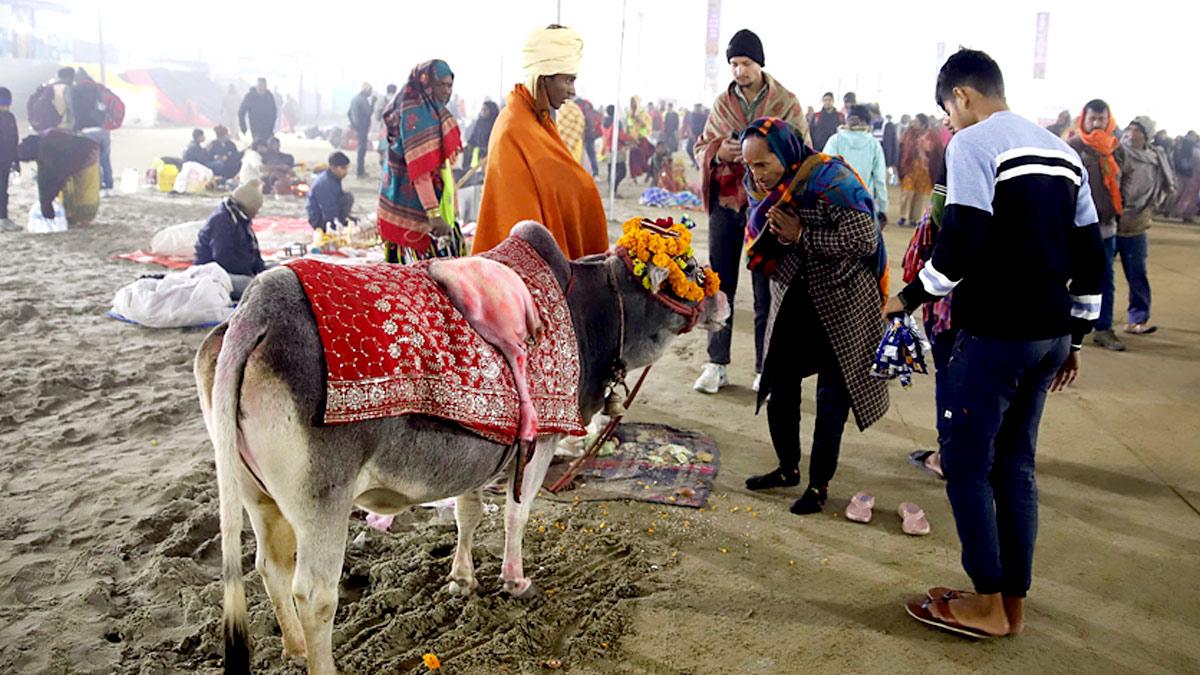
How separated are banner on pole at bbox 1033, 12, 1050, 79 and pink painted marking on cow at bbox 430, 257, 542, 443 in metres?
24.7

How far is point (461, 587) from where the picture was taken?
3.49 metres

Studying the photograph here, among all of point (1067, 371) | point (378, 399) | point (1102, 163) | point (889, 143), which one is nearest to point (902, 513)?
point (1067, 371)

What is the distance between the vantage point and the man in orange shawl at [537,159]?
4.16 metres

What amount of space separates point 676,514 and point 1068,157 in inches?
90.2

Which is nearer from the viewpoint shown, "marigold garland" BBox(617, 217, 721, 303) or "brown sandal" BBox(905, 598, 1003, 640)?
"brown sandal" BBox(905, 598, 1003, 640)

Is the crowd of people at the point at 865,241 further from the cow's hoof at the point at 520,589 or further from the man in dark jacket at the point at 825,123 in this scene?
the man in dark jacket at the point at 825,123

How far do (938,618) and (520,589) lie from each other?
5.26 ft

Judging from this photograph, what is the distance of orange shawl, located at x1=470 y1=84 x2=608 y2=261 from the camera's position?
422cm

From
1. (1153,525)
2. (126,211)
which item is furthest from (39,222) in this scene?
(1153,525)

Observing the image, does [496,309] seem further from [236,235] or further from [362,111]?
[362,111]

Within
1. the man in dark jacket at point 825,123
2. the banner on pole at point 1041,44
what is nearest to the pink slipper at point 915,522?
the man in dark jacket at point 825,123

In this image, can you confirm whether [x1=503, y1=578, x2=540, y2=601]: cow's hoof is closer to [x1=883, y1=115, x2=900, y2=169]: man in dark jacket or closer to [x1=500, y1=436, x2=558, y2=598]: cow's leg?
[x1=500, y1=436, x2=558, y2=598]: cow's leg

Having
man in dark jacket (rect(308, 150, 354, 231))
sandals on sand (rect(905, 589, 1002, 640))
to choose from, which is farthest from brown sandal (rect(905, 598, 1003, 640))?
man in dark jacket (rect(308, 150, 354, 231))

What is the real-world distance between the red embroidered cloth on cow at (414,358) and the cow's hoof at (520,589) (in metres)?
0.72
